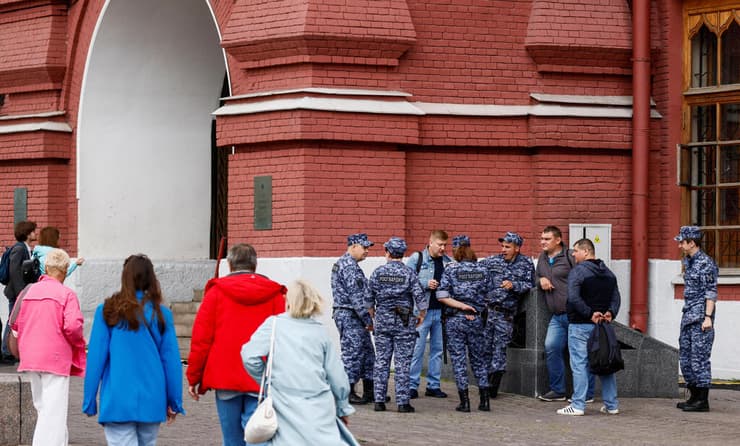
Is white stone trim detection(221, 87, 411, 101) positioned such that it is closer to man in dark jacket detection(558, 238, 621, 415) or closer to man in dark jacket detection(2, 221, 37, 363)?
man in dark jacket detection(2, 221, 37, 363)

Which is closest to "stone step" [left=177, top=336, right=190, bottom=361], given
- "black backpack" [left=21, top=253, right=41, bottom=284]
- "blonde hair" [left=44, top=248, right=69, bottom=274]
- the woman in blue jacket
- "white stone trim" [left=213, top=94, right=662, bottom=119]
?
"black backpack" [left=21, top=253, right=41, bottom=284]

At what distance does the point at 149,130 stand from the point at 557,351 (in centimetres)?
819

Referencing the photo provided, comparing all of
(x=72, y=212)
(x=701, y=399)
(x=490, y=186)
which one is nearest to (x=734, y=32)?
(x=490, y=186)

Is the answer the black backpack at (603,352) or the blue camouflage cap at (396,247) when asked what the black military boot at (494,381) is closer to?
the black backpack at (603,352)

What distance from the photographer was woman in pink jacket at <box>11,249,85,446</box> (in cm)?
955

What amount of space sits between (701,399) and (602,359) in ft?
3.97

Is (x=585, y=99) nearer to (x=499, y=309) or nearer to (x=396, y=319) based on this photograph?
(x=499, y=309)

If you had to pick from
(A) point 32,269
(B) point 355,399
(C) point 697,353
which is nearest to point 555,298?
(C) point 697,353

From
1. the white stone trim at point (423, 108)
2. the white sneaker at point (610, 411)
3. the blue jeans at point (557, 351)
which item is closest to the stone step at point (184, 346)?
the white stone trim at point (423, 108)

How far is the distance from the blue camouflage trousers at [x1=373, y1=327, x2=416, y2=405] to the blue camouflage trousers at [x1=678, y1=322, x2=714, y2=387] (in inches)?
105

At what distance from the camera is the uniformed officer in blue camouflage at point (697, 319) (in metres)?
13.5

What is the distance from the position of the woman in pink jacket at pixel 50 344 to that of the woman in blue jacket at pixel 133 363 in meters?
1.23

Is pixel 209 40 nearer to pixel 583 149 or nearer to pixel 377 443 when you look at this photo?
pixel 583 149

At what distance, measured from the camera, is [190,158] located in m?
20.2
